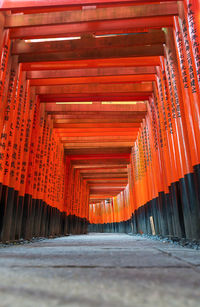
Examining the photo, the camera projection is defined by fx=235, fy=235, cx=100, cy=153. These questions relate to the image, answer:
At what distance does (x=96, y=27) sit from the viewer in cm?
574

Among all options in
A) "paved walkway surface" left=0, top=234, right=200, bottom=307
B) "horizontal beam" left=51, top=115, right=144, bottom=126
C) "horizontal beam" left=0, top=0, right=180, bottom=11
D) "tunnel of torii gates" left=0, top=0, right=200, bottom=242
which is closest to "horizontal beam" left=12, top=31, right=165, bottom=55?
"tunnel of torii gates" left=0, top=0, right=200, bottom=242

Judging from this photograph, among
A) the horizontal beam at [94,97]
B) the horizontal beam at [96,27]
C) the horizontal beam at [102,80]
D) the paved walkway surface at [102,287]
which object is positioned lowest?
the paved walkway surface at [102,287]

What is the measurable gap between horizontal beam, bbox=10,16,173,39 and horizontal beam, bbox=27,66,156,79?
1.34 meters

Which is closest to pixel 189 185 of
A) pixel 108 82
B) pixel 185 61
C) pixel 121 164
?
pixel 185 61

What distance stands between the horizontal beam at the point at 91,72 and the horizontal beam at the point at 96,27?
134 centimetres

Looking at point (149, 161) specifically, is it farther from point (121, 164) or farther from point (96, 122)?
point (121, 164)

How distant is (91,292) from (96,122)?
916 cm

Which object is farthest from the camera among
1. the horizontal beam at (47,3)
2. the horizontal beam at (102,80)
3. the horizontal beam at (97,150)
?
the horizontal beam at (97,150)

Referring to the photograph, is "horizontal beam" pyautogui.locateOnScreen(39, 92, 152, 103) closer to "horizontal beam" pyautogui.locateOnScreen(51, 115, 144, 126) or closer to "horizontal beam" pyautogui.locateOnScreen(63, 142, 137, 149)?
"horizontal beam" pyautogui.locateOnScreen(51, 115, 144, 126)

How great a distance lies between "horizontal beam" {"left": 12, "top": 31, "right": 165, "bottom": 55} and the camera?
20.0ft

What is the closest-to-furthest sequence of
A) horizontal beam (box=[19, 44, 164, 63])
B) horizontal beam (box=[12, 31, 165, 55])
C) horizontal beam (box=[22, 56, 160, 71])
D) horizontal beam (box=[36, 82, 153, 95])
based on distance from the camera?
horizontal beam (box=[12, 31, 165, 55])
horizontal beam (box=[19, 44, 164, 63])
horizontal beam (box=[22, 56, 160, 71])
horizontal beam (box=[36, 82, 153, 95])

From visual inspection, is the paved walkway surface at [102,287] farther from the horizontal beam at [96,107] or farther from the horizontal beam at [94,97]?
the horizontal beam at [96,107]

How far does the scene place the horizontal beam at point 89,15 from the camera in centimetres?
536

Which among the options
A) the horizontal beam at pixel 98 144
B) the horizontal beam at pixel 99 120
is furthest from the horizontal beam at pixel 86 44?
the horizontal beam at pixel 98 144
